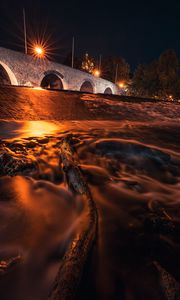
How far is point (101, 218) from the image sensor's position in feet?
5.11

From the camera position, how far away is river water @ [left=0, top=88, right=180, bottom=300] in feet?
3.45

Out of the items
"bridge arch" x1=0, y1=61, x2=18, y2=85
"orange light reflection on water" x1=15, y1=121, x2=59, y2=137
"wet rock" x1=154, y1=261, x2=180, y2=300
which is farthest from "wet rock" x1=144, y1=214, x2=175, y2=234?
"bridge arch" x1=0, y1=61, x2=18, y2=85

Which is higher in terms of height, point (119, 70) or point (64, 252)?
point (119, 70)

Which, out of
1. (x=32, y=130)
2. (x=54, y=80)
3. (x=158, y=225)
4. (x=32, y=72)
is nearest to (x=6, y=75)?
(x=32, y=72)

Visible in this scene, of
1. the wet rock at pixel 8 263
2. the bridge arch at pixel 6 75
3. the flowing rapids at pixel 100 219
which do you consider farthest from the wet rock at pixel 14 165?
the bridge arch at pixel 6 75

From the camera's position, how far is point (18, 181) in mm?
2010

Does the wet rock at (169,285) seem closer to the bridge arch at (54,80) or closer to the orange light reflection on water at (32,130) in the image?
the orange light reflection on water at (32,130)

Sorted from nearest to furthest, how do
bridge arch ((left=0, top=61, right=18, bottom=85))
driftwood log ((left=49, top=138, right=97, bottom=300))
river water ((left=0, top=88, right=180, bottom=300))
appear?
driftwood log ((left=49, top=138, right=97, bottom=300)) < river water ((left=0, top=88, right=180, bottom=300)) < bridge arch ((left=0, top=61, right=18, bottom=85))

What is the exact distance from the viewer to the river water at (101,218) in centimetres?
105

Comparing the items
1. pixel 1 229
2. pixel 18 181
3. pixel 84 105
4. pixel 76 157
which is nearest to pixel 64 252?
pixel 1 229

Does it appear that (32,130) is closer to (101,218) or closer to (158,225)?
(101,218)

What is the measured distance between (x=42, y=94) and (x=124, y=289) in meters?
5.89

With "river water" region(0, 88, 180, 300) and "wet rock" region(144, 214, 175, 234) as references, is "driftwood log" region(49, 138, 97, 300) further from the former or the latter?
"wet rock" region(144, 214, 175, 234)

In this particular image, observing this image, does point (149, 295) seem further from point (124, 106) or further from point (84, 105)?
point (124, 106)
